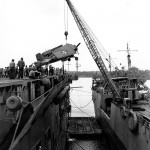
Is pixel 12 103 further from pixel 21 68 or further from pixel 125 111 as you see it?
pixel 125 111

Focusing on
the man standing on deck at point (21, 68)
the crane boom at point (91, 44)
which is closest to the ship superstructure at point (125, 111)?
the crane boom at point (91, 44)

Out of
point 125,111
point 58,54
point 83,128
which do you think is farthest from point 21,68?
point 83,128

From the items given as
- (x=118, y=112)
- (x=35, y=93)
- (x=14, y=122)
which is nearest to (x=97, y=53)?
(x=118, y=112)

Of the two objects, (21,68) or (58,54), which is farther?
(58,54)

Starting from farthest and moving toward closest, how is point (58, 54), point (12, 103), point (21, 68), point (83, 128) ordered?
point (83, 128)
point (58, 54)
point (21, 68)
point (12, 103)

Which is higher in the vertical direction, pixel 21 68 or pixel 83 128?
pixel 21 68

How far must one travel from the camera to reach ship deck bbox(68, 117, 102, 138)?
27.2m

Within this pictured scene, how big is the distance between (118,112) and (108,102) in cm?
1046

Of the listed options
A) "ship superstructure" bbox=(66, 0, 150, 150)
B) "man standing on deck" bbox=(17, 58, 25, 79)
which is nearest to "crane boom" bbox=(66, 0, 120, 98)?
"ship superstructure" bbox=(66, 0, 150, 150)

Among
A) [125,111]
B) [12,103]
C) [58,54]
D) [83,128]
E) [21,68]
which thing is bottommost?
[83,128]

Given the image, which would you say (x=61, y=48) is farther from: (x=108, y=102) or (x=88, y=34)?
(x=108, y=102)

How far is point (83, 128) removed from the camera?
2936 cm

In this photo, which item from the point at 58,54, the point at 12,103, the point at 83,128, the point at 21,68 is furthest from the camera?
the point at 83,128

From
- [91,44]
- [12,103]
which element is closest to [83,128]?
[91,44]
